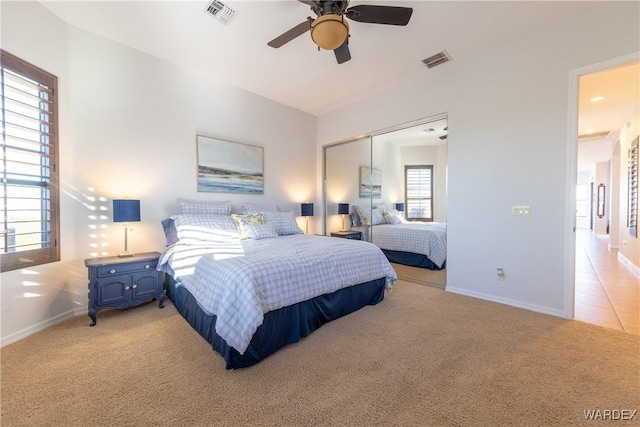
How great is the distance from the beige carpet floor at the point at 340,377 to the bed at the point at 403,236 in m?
1.51

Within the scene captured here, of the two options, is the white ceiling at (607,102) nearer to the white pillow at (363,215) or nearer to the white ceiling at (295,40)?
the white ceiling at (295,40)

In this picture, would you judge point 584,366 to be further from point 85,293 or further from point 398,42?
point 85,293

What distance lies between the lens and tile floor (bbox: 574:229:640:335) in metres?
2.53

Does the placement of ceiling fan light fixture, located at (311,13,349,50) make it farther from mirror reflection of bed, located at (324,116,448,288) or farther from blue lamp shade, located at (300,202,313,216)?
blue lamp shade, located at (300,202,313,216)

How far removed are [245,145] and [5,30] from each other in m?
2.48

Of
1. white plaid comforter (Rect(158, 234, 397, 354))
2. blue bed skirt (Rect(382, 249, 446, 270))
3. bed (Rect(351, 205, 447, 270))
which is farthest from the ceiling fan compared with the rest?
blue bed skirt (Rect(382, 249, 446, 270))

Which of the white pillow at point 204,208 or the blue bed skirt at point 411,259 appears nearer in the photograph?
the white pillow at point 204,208

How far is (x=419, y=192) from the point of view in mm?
4418

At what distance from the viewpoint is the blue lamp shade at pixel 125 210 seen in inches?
106

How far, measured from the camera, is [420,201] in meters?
4.40

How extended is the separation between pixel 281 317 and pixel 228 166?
266cm

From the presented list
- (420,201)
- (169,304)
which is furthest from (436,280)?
(169,304)

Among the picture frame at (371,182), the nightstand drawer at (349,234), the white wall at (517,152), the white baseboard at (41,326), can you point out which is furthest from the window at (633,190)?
the white baseboard at (41,326)

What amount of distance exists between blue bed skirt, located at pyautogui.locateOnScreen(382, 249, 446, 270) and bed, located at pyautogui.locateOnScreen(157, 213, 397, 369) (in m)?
1.46
